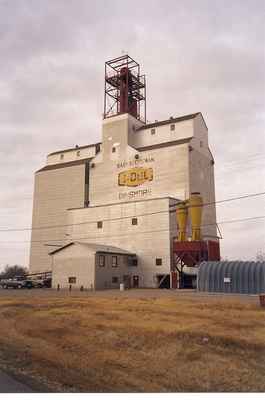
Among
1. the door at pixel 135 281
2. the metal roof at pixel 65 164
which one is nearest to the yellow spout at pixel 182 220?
the door at pixel 135 281

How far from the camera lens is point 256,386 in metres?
8.88

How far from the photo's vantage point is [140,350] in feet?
41.4

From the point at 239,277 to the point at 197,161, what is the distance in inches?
1099

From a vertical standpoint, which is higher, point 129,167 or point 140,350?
point 129,167

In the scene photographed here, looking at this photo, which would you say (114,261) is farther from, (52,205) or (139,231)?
(52,205)

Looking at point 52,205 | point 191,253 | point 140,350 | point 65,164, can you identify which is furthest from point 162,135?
point 140,350

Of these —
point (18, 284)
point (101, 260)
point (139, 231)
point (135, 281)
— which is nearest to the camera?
point (101, 260)

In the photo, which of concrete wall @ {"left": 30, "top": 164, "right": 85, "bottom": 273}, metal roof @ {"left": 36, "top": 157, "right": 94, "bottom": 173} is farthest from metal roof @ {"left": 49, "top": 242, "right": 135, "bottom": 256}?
metal roof @ {"left": 36, "top": 157, "right": 94, "bottom": 173}

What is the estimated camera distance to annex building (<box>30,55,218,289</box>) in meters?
54.9

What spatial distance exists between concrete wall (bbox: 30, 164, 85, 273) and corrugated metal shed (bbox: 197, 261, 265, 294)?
35.3 m

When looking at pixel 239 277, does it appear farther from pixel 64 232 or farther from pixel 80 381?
pixel 64 232

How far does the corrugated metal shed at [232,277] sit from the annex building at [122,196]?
12050mm

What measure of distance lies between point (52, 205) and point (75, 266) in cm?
2551

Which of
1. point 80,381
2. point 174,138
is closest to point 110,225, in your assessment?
point 174,138
